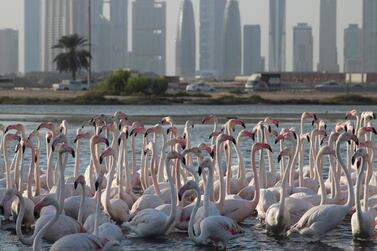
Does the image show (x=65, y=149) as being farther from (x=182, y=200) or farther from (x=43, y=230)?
(x=43, y=230)

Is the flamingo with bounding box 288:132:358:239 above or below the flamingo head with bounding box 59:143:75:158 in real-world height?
below

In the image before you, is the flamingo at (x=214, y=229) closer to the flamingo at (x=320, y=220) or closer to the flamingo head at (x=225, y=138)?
the flamingo at (x=320, y=220)

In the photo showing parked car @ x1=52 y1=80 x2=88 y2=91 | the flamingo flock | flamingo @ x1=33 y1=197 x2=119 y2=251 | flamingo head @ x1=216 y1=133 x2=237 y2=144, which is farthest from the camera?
parked car @ x1=52 y1=80 x2=88 y2=91

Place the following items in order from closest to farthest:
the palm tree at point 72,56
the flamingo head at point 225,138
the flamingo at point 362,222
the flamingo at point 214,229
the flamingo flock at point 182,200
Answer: the flamingo flock at point 182,200, the flamingo at point 214,229, the flamingo at point 362,222, the flamingo head at point 225,138, the palm tree at point 72,56

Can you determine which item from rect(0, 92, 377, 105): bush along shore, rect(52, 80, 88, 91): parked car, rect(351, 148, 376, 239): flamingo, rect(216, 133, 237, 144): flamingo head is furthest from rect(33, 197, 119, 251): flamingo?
rect(52, 80, 88, 91): parked car

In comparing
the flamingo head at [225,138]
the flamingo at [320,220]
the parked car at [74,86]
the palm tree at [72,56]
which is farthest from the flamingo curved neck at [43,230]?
the parked car at [74,86]

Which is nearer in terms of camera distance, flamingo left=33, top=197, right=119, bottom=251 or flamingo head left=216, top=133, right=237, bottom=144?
flamingo left=33, top=197, right=119, bottom=251

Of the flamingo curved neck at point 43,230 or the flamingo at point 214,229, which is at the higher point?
the flamingo curved neck at point 43,230

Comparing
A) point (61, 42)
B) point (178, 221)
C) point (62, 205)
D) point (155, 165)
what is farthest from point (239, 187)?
point (61, 42)

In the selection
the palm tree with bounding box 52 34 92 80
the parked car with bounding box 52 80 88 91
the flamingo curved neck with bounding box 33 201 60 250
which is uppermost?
the palm tree with bounding box 52 34 92 80

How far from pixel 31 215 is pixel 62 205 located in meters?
1.66

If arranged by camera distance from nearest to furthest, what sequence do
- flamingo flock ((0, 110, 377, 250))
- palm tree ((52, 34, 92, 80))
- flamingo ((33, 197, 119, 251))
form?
1. flamingo ((33, 197, 119, 251))
2. flamingo flock ((0, 110, 377, 250))
3. palm tree ((52, 34, 92, 80))

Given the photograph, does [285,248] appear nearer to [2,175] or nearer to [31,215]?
[31,215]

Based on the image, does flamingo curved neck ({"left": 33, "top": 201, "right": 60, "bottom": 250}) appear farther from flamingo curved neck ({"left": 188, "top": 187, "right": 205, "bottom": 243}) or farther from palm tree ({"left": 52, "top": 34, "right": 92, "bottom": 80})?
palm tree ({"left": 52, "top": 34, "right": 92, "bottom": 80})
